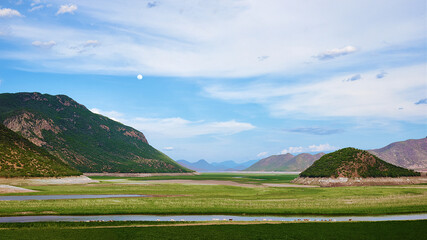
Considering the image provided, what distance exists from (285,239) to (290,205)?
27.2m

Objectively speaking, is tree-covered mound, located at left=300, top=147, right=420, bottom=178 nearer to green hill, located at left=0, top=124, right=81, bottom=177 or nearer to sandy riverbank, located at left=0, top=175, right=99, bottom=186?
sandy riverbank, located at left=0, top=175, right=99, bottom=186

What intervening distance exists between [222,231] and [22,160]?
107012mm

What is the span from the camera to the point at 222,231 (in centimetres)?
3534

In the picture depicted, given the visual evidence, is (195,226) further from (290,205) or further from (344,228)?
(290,205)

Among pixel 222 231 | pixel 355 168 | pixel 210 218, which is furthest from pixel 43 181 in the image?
pixel 355 168

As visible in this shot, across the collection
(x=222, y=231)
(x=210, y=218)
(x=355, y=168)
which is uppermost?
(x=355, y=168)

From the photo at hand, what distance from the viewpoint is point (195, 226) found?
125ft

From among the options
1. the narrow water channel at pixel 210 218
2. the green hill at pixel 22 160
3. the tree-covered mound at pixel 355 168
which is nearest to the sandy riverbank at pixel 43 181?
the green hill at pixel 22 160

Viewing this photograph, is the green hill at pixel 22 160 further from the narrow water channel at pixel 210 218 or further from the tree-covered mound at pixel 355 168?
the tree-covered mound at pixel 355 168

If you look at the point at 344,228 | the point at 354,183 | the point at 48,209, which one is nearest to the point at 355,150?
the point at 354,183

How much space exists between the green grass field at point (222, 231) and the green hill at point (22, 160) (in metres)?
83.2

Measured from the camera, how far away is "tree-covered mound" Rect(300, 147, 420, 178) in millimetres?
122375

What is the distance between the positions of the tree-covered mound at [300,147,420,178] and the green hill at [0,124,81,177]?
9287 centimetres

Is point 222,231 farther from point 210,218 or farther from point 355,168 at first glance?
point 355,168
